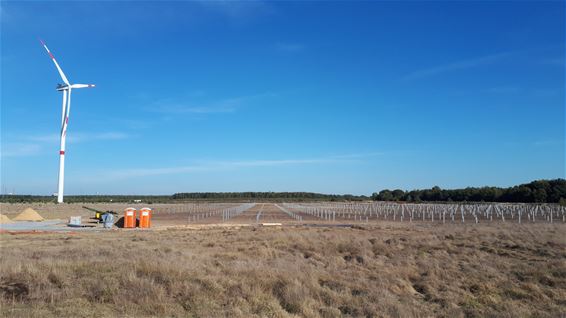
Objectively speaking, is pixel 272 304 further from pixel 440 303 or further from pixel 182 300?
pixel 440 303

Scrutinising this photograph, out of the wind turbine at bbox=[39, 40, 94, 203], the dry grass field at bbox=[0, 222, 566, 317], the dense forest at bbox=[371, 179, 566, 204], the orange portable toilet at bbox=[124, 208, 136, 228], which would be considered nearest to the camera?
the dry grass field at bbox=[0, 222, 566, 317]

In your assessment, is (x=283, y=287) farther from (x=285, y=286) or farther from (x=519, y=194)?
(x=519, y=194)

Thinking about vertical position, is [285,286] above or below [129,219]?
below

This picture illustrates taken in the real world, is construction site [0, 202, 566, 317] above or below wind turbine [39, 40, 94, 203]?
below

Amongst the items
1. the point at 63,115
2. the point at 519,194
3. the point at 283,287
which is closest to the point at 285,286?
the point at 283,287

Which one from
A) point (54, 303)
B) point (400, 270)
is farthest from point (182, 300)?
point (400, 270)

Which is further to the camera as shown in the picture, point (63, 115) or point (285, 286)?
point (63, 115)

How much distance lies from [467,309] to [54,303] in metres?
9.21

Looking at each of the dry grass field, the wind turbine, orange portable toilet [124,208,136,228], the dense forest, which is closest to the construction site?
the dry grass field

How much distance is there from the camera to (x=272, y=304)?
33.2ft

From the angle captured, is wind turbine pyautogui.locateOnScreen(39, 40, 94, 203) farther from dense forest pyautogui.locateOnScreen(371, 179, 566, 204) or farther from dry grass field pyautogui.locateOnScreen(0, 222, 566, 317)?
dense forest pyautogui.locateOnScreen(371, 179, 566, 204)

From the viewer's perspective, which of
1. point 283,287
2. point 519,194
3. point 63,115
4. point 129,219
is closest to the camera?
point 283,287

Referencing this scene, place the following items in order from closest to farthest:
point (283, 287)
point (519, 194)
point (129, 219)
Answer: point (283, 287) < point (129, 219) < point (519, 194)

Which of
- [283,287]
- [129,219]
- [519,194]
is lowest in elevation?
[283,287]
